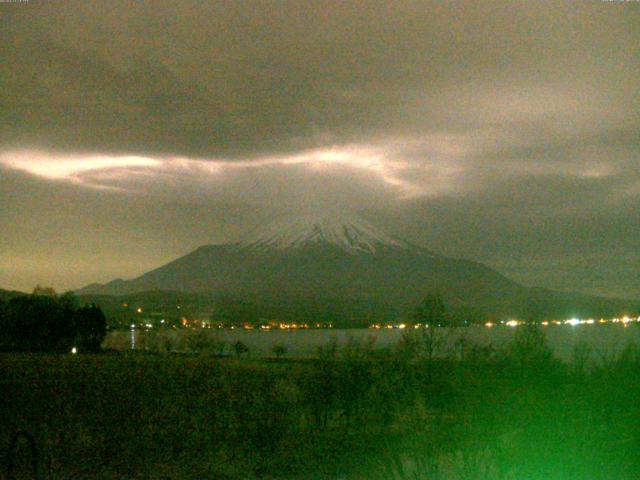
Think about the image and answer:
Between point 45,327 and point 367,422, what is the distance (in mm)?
52600

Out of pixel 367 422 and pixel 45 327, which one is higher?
pixel 45 327

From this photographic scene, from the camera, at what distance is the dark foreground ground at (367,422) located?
11.4 metres

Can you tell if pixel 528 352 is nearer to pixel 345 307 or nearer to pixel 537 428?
pixel 537 428

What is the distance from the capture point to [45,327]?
222 ft

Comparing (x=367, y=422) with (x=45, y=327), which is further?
(x=45, y=327)

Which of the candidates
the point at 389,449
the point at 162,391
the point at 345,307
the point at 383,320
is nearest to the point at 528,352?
the point at 389,449

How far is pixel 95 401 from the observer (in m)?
25.3

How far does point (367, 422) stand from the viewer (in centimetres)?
2070

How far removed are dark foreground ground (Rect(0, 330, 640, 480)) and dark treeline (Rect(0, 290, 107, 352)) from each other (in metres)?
39.3

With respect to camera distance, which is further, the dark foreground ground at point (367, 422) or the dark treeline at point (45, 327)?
the dark treeline at point (45, 327)

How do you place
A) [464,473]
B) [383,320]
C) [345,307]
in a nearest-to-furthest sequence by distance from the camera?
[464,473], [383,320], [345,307]

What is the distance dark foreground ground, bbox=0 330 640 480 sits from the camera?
447 inches

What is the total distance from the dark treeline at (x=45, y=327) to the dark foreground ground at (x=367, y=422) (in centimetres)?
3932

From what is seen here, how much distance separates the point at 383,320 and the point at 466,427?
102065 mm
